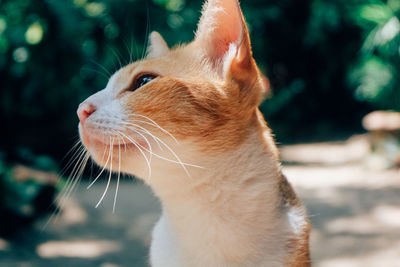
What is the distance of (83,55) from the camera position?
4.63 metres

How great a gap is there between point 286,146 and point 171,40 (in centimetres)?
358

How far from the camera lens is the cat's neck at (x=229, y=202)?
1.52 metres

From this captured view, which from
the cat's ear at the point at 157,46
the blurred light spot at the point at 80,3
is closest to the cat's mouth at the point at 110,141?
the cat's ear at the point at 157,46

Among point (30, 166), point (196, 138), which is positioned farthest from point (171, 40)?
point (196, 138)

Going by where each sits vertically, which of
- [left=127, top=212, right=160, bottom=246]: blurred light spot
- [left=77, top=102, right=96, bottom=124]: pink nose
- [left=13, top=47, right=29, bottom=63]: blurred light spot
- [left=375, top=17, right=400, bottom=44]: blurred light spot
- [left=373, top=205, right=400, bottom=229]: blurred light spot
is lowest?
[left=373, top=205, right=400, bottom=229]: blurred light spot

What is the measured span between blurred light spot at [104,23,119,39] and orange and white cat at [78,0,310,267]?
3.23m

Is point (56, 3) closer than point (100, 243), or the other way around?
point (100, 243)

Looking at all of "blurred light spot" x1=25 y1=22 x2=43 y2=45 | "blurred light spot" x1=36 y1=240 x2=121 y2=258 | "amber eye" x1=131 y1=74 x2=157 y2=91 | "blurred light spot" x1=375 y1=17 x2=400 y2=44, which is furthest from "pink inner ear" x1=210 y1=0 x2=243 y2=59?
"blurred light spot" x1=375 y1=17 x2=400 y2=44

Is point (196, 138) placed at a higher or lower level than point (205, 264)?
higher

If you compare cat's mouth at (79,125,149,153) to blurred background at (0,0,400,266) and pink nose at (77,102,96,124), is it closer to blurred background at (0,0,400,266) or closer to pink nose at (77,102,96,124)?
pink nose at (77,102,96,124)

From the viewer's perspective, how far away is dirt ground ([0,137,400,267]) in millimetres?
3371

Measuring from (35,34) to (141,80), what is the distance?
3153 mm

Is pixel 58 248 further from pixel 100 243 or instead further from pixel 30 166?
pixel 30 166

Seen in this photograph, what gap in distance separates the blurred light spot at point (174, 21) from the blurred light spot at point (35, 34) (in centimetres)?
128
